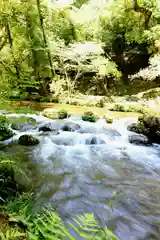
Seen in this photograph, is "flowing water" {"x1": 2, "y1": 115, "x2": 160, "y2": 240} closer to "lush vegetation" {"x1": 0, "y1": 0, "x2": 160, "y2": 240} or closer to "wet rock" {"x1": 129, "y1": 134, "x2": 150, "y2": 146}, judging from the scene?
"wet rock" {"x1": 129, "y1": 134, "x2": 150, "y2": 146}

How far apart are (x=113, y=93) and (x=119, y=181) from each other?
12.5 metres

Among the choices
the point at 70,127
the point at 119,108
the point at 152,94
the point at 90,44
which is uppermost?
the point at 90,44

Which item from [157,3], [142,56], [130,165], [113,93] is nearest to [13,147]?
[130,165]

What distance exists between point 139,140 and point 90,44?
7.99 meters

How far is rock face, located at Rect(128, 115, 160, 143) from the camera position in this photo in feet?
28.3

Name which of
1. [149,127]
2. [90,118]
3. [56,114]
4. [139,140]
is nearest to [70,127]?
[90,118]

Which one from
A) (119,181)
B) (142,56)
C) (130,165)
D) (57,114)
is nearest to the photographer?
(119,181)

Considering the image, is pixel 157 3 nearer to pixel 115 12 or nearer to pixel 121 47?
pixel 115 12

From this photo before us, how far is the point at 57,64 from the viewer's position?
15359 millimetres

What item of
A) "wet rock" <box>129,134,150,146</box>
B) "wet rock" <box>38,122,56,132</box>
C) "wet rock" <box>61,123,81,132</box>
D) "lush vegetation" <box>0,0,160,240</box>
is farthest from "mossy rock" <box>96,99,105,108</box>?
"wet rock" <box>129,134,150,146</box>

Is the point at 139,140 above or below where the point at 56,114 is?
below

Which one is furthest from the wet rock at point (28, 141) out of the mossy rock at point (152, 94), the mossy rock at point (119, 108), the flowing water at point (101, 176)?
the mossy rock at point (152, 94)

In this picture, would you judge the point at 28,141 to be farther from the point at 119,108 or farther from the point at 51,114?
the point at 119,108

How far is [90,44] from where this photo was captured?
48.1 ft
